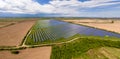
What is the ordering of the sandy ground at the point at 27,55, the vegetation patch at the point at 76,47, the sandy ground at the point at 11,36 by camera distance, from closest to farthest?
the sandy ground at the point at 27,55
the vegetation patch at the point at 76,47
the sandy ground at the point at 11,36

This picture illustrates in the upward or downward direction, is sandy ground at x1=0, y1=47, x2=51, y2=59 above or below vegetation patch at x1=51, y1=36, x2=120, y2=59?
above

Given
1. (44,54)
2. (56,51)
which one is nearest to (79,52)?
(56,51)

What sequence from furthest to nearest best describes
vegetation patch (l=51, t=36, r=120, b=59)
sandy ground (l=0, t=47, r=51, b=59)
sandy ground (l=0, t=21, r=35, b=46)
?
sandy ground (l=0, t=21, r=35, b=46) → vegetation patch (l=51, t=36, r=120, b=59) → sandy ground (l=0, t=47, r=51, b=59)

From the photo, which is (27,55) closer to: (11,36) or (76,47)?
(76,47)

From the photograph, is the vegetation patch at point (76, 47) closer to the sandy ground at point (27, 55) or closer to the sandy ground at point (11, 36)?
the sandy ground at point (27, 55)

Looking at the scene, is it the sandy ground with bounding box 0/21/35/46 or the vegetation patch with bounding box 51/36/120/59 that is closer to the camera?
the vegetation patch with bounding box 51/36/120/59

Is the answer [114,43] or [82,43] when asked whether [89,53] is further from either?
[114,43]

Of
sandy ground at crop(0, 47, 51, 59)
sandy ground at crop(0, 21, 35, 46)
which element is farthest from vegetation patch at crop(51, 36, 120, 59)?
sandy ground at crop(0, 21, 35, 46)

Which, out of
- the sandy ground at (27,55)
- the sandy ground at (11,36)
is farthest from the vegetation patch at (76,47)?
the sandy ground at (11,36)

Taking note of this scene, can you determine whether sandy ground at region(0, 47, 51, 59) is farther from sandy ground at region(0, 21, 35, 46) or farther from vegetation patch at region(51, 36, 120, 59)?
sandy ground at region(0, 21, 35, 46)

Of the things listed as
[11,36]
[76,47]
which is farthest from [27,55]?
[11,36]

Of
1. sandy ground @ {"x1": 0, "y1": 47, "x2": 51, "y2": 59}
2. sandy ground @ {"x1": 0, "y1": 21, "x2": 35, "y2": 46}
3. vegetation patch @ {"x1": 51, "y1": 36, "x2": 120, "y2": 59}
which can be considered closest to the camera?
sandy ground @ {"x1": 0, "y1": 47, "x2": 51, "y2": 59}
